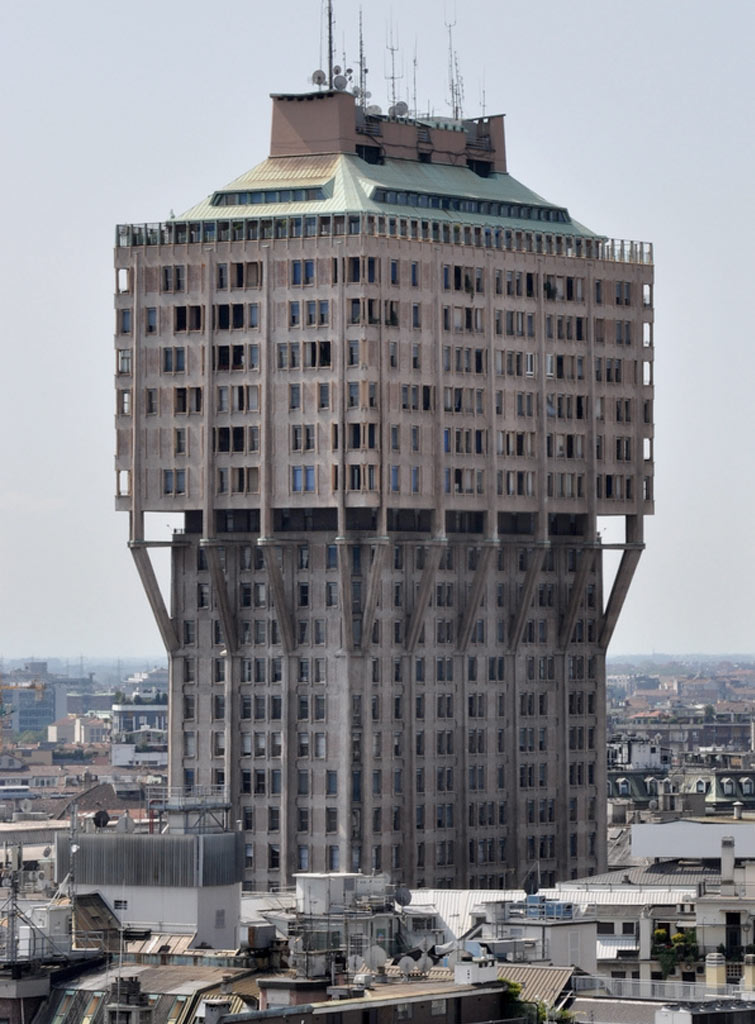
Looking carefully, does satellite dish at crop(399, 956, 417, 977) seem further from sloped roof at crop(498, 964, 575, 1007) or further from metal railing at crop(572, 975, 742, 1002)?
metal railing at crop(572, 975, 742, 1002)

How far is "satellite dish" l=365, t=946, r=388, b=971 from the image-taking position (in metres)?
184

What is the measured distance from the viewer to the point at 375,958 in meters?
185

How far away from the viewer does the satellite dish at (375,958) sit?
7229 inches

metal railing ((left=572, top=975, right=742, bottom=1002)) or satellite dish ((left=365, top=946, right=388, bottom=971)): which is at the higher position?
satellite dish ((left=365, top=946, right=388, bottom=971))

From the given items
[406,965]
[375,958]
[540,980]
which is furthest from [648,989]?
[375,958]

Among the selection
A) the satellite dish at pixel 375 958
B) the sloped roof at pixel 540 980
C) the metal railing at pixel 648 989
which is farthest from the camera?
the metal railing at pixel 648 989

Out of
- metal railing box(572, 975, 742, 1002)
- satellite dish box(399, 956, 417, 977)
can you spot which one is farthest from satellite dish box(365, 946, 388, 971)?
metal railing box(572, 975, 742, 1002)

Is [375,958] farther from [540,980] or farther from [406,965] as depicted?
[540,980]

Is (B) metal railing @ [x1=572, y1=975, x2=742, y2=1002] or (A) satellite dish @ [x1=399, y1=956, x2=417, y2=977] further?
(B) metal railing @ [x1=572, y1=975, x2=742, y2=1002]

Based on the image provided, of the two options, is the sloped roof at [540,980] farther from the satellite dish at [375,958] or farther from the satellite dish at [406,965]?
the satellite dish at [375,958]

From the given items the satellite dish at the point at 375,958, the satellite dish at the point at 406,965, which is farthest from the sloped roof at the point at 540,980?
the satellite dish at the point at 375,958

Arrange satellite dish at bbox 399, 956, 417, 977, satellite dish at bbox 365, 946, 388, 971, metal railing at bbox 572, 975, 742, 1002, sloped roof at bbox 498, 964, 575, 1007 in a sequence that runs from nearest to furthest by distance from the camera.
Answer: sloped roof at bbox 498, 964, 575, 1007 < satellite dish at bbox 399, 956, 417, 977 < satellite dish at bbox 365, 946, 388, 971 < metal railing at bbox 572, 975, 742, 1002

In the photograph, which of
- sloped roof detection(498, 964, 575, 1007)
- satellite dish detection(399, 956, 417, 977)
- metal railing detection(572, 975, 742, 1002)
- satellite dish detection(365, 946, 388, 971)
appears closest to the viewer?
sloped roof detection(498, 964, 575, 1007)

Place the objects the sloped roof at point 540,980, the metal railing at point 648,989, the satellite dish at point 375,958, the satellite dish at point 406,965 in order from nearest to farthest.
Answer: the sloped roof at point 540,980
the satellite dish at point 406,965
the satellite dish at point 375,958
the metal railing at point 648,989
